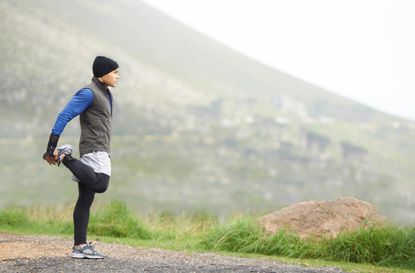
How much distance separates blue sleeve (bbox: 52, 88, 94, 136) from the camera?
6855 mm

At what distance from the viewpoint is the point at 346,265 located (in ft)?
28.1

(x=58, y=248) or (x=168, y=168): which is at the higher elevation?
(x=168, y=168)

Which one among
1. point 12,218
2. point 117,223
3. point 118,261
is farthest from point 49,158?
point 12,218

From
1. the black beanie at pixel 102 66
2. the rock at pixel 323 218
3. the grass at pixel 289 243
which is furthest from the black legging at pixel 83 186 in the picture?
the rock at pixel 323 218

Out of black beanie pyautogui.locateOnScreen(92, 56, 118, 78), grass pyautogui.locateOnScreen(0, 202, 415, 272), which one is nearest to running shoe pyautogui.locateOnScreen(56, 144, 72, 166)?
black beanie pyautogui.locateOnScreen(92, 56, 118, 78)

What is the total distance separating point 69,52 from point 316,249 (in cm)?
7806

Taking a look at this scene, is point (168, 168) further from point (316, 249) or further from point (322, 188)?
point (316, 249)

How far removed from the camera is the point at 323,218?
10141 millimetres

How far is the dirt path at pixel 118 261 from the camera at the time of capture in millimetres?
6566

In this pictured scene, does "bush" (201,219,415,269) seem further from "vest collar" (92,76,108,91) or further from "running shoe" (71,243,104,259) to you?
"vest collar" (92,76,108,91)

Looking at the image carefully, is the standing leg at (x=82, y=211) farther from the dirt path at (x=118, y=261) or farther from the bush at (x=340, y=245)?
the bush at (x=340, y=245)

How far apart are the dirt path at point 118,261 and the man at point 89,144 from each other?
15.7 inches

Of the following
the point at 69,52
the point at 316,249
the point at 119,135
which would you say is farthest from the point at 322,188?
the point at 316,249

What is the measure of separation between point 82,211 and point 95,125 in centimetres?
94
